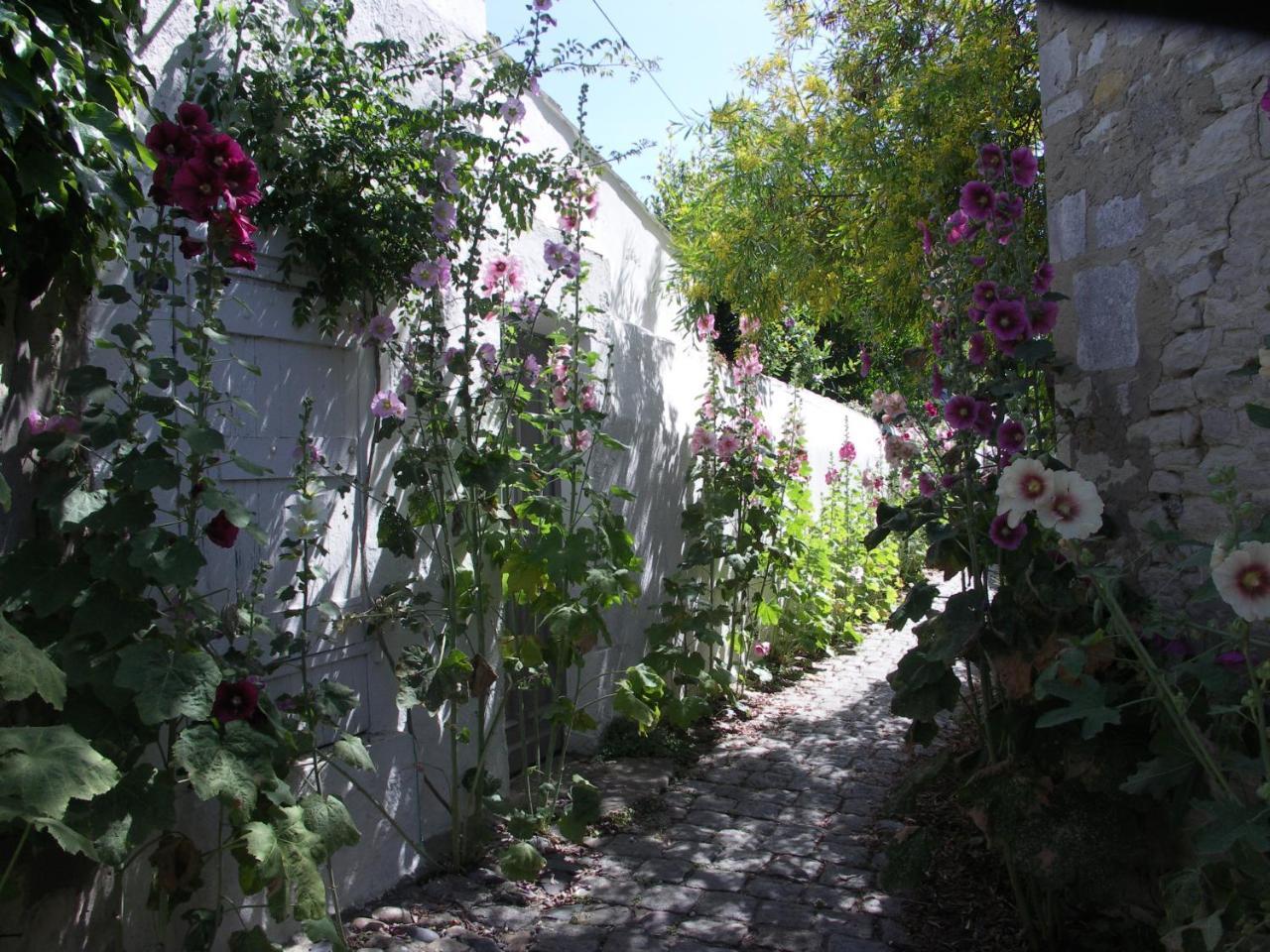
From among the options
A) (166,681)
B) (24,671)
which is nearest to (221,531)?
(166,681)

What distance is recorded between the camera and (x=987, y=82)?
4355 millimetres

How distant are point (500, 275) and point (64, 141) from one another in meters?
1.68

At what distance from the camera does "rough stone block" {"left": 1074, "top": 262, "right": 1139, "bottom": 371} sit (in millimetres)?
2770

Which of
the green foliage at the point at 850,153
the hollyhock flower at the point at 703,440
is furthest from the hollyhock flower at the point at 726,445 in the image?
the green foliage at the point at 850,153

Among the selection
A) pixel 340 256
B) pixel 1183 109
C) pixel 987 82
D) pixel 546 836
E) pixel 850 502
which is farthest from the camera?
pixel 850 502

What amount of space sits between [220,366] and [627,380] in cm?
263

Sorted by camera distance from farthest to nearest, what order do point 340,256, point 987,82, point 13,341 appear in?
point 987,82, point 340,256, point 13,341

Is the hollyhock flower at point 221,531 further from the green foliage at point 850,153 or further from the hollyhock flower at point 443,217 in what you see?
the green foliage at point 850,153

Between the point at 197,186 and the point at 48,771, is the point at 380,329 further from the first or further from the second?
the point at 48,771

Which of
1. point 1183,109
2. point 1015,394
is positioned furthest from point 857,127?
point 1015,394

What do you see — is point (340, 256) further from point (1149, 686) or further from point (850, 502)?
point (850, 502)

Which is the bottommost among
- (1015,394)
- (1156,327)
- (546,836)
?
(546,836)

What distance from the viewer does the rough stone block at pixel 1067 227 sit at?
2.95 m

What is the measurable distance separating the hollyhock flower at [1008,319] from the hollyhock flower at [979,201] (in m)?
0.31
